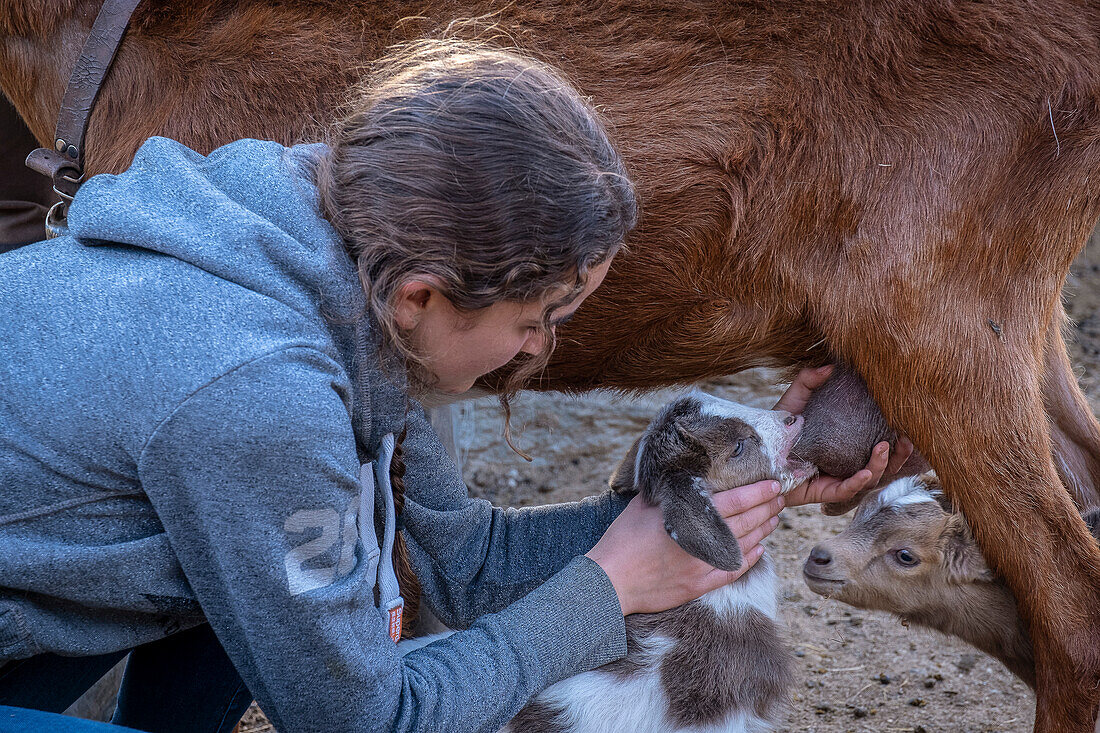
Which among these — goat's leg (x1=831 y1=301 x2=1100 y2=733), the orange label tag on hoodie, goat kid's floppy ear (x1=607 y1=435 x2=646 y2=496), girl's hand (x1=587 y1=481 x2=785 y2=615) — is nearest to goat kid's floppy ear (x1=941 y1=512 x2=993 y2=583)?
goat's leg (x1=831 y1=301 x2=1100 y2=733)

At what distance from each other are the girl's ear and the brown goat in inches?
37.2

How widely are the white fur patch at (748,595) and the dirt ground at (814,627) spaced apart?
506mm

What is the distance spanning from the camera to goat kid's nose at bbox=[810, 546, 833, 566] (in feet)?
10.1

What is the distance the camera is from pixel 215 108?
2490 millimetres

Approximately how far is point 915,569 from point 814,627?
2.92 ft

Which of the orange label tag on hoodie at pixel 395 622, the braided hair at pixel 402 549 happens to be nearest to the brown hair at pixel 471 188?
the braided hair at pixel 402 549

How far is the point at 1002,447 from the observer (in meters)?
2.37

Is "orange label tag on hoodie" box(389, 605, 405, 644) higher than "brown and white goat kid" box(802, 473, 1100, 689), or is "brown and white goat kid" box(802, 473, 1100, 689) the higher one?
"orange label tag on hoodie" box(389, 605, 405, 644)

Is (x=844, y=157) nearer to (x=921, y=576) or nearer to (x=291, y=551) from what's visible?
(x=921, y=576)

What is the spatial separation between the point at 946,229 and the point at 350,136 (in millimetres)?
1459

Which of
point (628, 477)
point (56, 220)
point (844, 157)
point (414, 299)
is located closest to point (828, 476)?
point (628, 477)

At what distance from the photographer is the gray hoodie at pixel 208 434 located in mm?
1456

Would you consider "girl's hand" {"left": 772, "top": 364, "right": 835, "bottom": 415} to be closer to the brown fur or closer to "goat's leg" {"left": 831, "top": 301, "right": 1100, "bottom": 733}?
"goat's leg" {"left": 831, "top": 301, "right": 1100, "bottom": 733}

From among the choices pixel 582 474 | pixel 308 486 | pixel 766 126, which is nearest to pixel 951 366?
pixel 766 126
